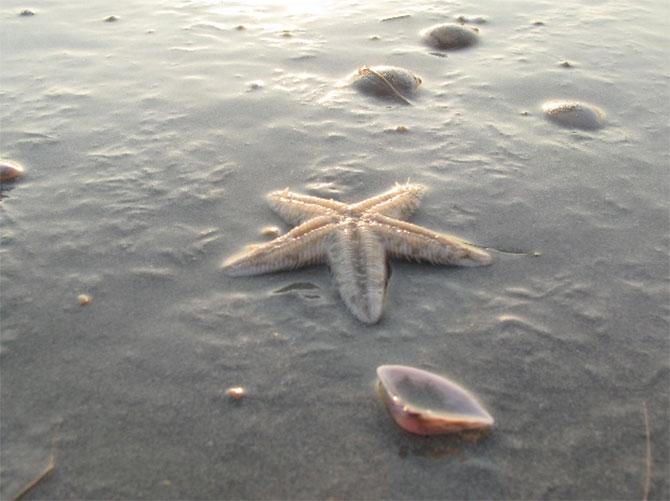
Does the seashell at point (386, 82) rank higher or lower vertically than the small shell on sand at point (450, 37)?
lower

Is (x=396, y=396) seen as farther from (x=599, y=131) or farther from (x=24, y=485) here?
(x=599, y=131)

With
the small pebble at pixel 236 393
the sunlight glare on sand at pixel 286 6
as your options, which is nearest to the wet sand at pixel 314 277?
the small pebble at pixel 236 393

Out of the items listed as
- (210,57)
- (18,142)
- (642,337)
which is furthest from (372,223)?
(210,57)

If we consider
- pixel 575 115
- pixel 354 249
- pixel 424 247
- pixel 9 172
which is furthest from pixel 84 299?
pixel 575 115

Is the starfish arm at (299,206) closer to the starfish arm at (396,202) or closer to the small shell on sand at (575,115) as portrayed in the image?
the starfish arm at (396,202)

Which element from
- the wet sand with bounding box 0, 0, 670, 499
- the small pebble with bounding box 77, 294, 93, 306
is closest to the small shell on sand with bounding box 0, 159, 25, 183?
the wet sand with bounding box 0, 0, 670, 499

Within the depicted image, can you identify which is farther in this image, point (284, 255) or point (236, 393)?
point (284, 255)

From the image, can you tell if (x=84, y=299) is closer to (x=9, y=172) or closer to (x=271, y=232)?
(x=271, y=232)
